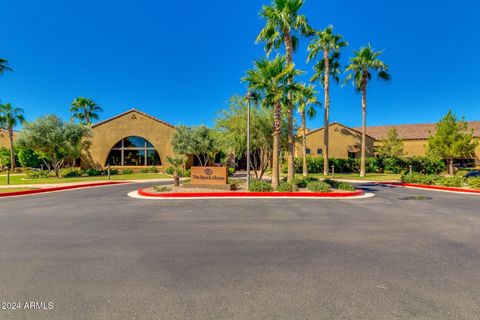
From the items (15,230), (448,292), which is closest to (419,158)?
(448,292)

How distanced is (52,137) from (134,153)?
9410 mm

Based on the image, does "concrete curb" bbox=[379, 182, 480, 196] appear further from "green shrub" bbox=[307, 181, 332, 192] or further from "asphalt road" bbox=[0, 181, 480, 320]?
"asphalt road" bbox=[0, 181, 480, 320]

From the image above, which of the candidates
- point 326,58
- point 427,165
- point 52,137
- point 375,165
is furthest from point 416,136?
point 52,137

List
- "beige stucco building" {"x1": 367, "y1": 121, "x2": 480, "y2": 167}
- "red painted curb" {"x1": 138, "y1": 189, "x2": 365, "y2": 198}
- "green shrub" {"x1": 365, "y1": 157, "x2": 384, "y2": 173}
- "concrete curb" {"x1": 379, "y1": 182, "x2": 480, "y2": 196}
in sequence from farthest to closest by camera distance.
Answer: "beige stucco building" {"x1": 367, "y1": 121, "x2": 480, "y2": 167} → "green shrub" {"x1": 365, "y1": 157, "x2": 384, "y2": 173} → "concrete curb" {"x1": 379, "y1": 182, "x2": 480, "y2": 196} → "red painted curb" {"x1": 138, "y1": 189, "x2": 365, "y2": 198}

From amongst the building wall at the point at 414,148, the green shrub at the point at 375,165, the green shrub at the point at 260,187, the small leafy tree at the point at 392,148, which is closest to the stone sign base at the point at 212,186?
the green shrub at the point at 260,187

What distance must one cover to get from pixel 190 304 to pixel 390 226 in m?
6.62

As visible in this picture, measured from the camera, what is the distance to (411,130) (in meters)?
42.8

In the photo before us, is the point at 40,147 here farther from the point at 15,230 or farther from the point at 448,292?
the point at 448,292

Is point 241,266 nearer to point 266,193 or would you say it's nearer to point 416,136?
point 266,193

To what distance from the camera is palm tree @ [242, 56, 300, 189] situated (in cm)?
1423

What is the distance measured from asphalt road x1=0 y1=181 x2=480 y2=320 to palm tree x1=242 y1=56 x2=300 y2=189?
7.84 metres

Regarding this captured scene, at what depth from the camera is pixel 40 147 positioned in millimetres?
26000

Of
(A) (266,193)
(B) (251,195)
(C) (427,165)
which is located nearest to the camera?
(B) (251,195)

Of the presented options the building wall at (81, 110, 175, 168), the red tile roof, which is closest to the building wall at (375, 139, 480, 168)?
the red tile roof
